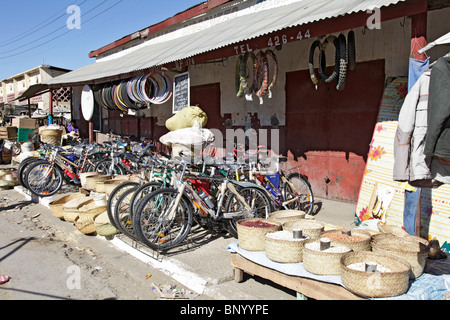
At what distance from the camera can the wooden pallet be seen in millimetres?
2916

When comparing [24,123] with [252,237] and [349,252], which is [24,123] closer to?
[252,237]

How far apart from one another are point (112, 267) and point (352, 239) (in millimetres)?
2914

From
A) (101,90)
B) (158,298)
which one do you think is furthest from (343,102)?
(101,90)

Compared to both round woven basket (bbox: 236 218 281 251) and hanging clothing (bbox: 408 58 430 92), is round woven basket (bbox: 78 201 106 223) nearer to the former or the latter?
round woven basket (bbox: 236 218 281 251)

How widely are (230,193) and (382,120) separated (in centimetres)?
252

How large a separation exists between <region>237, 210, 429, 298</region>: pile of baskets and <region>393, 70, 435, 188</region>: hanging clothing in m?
0.71

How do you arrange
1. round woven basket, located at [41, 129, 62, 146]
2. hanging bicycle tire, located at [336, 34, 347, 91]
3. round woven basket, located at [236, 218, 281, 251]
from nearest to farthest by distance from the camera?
round woven basket, located at [236, 218, 281, 251] → hanging bicycle tire, located at [336, 34, 347, 91] → round woven basket, located at [41, 129, 62, 146]

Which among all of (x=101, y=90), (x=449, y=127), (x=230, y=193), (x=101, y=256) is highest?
(x=101, y=90)

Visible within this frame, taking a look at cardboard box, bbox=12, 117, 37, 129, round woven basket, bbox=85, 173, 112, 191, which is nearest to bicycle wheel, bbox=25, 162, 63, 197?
round woven basket, bbox=85, 173, 112, 191

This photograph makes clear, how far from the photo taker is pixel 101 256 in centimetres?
499

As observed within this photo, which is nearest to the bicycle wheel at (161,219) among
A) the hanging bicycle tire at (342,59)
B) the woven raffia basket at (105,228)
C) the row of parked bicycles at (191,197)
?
the row of parked bicycles at (191,197)

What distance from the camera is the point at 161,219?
465 centimetres

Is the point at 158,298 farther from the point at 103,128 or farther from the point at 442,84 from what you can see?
the point at 103,128

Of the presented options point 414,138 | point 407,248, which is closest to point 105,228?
point 407,248
